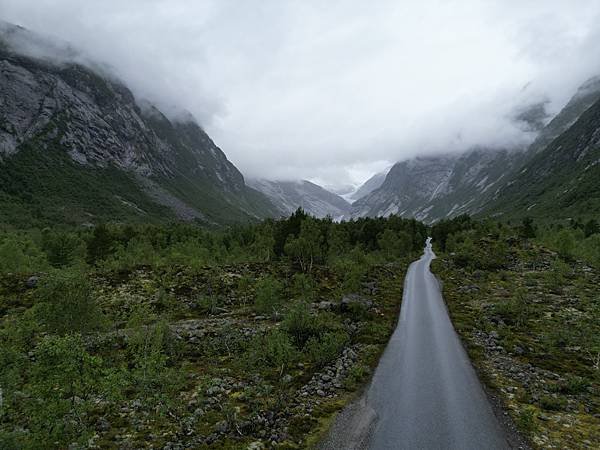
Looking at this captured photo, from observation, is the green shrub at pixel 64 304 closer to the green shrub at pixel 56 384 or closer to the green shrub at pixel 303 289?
the green shrub at pixel 56 384

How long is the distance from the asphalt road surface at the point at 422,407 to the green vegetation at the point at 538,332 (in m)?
1.71

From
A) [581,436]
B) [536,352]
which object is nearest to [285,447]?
[581,436]

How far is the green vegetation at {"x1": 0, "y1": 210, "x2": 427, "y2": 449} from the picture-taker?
55.2 feet

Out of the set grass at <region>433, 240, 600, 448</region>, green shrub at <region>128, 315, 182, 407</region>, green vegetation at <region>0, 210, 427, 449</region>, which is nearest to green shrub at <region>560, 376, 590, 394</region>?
grass at <region>433, 240, 600, 448</region>

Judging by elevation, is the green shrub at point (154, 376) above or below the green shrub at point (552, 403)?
below

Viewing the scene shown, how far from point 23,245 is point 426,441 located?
330 ft

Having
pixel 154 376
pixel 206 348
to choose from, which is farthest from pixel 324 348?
pixel 154 376

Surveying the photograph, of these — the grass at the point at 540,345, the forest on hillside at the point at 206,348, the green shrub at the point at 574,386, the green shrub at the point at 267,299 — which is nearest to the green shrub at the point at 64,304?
the forest on hillside at the point at 206,348

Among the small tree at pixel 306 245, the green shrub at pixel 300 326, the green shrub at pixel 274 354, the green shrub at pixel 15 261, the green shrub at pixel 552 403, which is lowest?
the green shrub at pixel 15 261

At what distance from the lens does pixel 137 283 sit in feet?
173

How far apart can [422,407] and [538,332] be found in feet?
74.1

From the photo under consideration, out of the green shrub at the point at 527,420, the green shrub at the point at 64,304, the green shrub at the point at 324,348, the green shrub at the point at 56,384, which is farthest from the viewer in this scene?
the green shrub at the point at 64,304

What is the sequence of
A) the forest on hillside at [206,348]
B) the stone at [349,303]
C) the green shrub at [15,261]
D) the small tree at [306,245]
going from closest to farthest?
the forest on hillside at [206,348], the stone at [349,303], the green shrub at [15,261], the small tree at [306,245]

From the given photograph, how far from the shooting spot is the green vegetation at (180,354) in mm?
16828
